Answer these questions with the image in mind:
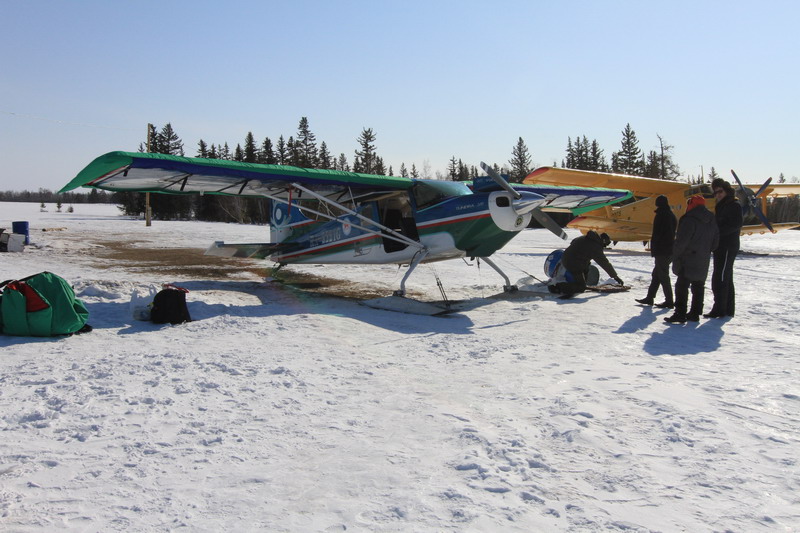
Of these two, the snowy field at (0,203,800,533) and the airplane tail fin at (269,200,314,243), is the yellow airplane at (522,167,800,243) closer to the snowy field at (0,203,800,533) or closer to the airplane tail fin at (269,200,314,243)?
the airplane tail fin at (269,200,314,243)

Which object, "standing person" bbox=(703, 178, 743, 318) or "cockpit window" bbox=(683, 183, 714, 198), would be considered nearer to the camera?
"standing person" bbox=(703, 178, 743, 318)

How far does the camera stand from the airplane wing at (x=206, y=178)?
7.07m

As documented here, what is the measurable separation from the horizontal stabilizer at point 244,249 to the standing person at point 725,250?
9.06m

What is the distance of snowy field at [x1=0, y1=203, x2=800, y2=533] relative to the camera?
2471 mm

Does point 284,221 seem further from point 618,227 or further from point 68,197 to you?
point 68,197

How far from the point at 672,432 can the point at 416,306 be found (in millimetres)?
5186

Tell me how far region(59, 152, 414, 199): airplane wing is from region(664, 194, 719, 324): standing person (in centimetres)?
474

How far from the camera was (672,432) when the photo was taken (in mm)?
3391

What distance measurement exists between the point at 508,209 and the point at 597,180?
454 inches

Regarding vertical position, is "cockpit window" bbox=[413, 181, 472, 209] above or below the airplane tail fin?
above

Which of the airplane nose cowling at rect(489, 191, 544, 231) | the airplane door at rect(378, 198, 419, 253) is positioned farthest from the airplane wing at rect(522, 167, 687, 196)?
the airplane nose cowling at rect(489, 191, 544, 231)

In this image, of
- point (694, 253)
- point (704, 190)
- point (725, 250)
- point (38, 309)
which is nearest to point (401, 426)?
point (38, 309)

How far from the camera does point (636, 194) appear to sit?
2122 cm

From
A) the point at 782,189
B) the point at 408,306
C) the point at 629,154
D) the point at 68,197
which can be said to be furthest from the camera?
the point at 68,197
